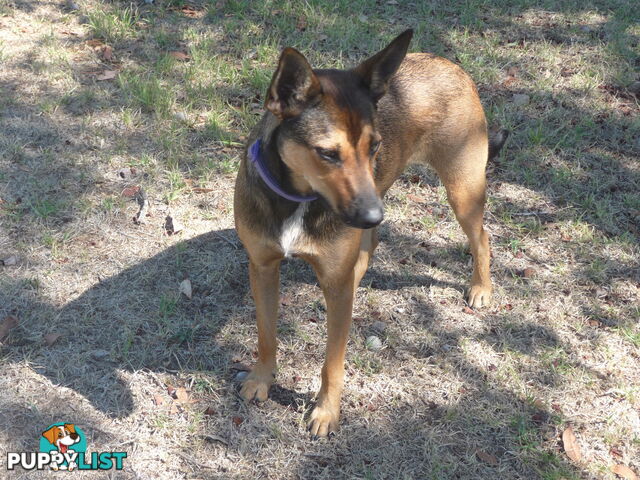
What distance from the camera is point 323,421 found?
3.43m

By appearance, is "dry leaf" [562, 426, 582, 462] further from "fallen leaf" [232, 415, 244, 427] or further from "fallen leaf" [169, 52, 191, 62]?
"fallen leaf" [169, 52, 191, 62]

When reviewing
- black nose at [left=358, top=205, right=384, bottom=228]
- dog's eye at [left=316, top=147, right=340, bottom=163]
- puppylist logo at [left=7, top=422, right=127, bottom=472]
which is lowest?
puppylist logo at [left=7, top=422, right=127, bottom=472]

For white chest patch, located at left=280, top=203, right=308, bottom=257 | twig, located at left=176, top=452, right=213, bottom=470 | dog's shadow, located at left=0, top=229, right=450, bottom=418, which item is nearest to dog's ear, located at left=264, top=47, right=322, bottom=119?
white chest patch, located at left=280, top=203, right=308, bottom=257

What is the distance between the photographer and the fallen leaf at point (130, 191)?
15.6ft

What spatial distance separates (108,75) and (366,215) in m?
4.07

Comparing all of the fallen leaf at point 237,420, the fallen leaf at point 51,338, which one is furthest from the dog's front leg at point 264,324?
the fallen leaf at point 51,338

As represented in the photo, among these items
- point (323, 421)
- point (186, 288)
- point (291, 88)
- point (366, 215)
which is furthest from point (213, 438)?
point (291, 88)

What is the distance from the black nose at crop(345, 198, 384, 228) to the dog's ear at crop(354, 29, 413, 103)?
590mm

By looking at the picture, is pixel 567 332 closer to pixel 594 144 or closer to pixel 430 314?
pixel 430 314

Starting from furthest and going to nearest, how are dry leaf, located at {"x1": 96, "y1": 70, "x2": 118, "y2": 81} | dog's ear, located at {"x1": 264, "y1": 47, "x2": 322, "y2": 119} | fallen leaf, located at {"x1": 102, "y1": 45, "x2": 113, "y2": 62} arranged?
1. fallen leaf, located at {"x1": 102, "y1": 45, "x2": 113, "y2": 62}
2. dry leaf, located at {"x1": 96, "y1": 70, "x2": 118, "y2": 81}
3. dog's ear, located at {"x1": 264, "y1": 47, "x2": 322, "y2": 119}

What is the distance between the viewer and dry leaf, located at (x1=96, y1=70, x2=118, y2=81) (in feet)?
18.7

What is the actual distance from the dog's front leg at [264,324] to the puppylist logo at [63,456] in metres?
0.78

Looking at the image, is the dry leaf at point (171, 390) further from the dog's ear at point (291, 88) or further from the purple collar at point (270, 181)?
the dog's ear at point (291, 88)

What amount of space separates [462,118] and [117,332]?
249 cm
